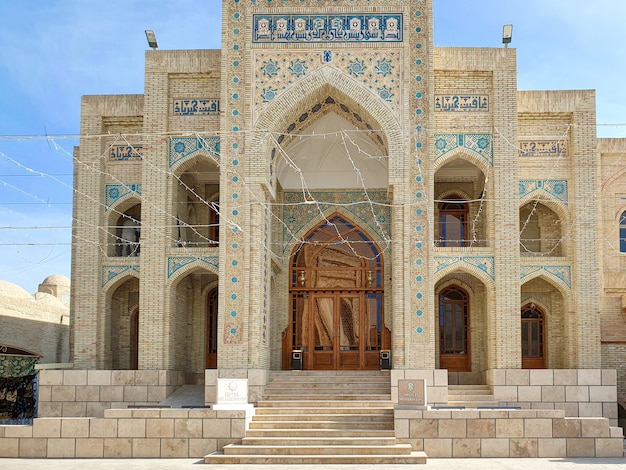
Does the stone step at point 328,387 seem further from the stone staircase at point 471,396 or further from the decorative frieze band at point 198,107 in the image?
the decorative frieze band at point 198,107

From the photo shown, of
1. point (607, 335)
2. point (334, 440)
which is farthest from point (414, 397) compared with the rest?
point (607, 335)

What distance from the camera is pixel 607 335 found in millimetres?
18328

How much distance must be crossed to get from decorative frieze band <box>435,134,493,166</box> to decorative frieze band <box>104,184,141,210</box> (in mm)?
5947

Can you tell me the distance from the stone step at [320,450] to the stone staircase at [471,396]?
257cm

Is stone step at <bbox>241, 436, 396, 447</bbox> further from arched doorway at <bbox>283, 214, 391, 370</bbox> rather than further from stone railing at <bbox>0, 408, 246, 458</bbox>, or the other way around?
arched doorway at <bbox>283, 214, 391, 370</bbox>

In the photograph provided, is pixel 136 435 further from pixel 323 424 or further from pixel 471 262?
pixel 471 262

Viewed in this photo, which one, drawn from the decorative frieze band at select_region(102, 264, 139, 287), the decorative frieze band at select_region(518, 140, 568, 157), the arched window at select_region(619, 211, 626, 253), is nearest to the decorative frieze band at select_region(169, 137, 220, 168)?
the decorative frieze band at select_region(102, 264, 139, 287)

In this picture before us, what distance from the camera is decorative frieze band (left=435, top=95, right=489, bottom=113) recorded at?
1634 cm

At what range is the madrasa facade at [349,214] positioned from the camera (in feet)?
51.4

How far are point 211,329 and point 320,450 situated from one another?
20.6 feet

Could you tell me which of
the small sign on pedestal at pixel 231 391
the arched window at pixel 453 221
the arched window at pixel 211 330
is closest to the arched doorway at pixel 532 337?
the arched window at pixel 453 221

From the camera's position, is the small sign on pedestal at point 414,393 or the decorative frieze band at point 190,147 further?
the decorative frieze band at point 190,147

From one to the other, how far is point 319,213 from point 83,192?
4.89 metres

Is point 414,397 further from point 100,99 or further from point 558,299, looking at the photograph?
point 100,99
